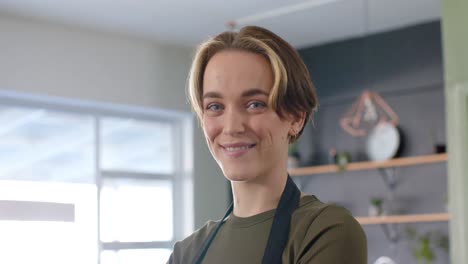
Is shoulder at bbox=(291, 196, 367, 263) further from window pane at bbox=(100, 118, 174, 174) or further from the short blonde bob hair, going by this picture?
window pane at bbox=(100, 118, 174, 174)

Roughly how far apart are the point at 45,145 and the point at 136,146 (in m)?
1.03

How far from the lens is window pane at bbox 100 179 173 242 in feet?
24.2

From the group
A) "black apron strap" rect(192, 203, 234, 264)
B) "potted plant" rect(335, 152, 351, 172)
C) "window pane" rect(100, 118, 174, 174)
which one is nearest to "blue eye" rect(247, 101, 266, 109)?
"black apron strap" rect(192, 203, 234, 264)

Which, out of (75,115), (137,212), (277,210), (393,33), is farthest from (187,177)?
(277,210)

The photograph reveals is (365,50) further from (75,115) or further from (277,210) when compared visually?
(277,210)

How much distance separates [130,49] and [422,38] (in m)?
2.62

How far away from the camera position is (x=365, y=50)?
730 cm

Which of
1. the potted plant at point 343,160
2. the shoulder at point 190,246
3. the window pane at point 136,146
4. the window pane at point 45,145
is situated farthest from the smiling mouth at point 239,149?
the window pane at point 136,146

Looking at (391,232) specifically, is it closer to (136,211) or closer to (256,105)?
(136,211)

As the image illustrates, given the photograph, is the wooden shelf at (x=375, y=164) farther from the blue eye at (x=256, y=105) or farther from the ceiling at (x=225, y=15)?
the blue eye at (x=256, y=105)

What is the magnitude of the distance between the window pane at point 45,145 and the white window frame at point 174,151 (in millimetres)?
62

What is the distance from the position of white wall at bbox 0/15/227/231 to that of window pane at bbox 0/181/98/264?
81 cm

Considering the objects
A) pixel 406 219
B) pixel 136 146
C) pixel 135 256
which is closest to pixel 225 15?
pixel 136 146

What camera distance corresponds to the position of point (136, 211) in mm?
7621
